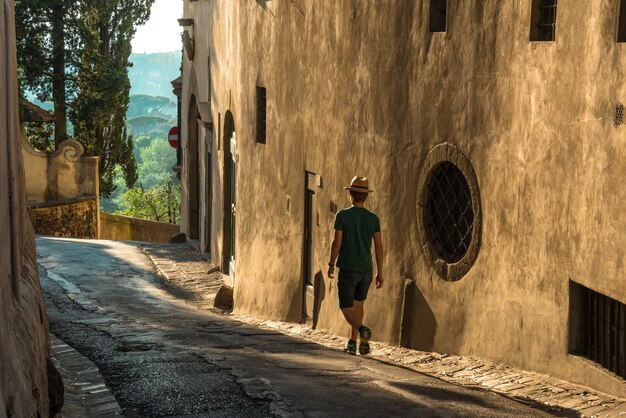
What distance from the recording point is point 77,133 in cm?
3741

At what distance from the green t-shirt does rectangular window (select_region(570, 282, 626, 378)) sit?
188 cm

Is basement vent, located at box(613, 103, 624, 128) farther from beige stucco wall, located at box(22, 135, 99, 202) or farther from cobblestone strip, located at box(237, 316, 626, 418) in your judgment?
beige stucco wall, located at box(22, 135, 99, 202)

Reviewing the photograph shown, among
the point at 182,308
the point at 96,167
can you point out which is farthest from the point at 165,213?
the point at 182,308

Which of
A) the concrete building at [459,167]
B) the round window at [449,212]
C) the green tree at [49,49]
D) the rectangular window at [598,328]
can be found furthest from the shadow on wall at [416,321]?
the green tree at [49,49]

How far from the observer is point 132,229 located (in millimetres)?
39562

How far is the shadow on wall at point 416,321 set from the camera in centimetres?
1160

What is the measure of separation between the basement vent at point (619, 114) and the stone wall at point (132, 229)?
31054mm

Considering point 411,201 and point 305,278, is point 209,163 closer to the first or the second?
point 305,278

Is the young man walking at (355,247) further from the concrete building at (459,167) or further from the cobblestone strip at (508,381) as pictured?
the concrete building at (459,167)

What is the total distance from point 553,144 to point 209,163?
56.0 ft

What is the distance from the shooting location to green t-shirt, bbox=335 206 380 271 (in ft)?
32.7

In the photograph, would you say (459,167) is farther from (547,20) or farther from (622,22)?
(622,22)

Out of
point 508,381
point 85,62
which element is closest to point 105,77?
point 85,62

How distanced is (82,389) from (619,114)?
14.8 ft
